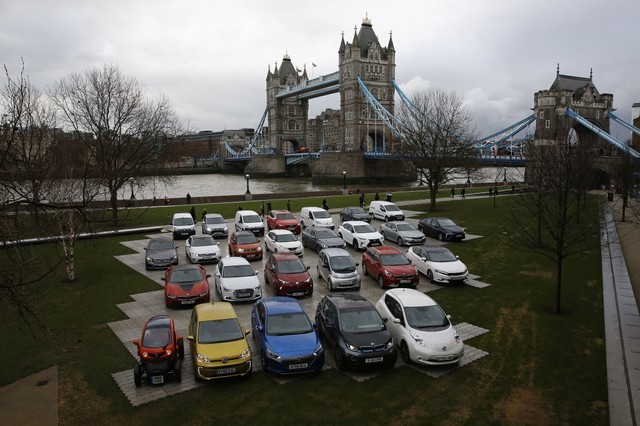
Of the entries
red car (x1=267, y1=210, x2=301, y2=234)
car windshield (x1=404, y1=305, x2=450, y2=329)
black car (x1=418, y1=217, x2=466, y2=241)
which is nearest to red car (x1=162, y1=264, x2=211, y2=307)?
car windshield (x1=404, y1=305, x2=450, y2=329)

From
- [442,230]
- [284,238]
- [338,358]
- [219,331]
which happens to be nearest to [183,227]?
[284,238]

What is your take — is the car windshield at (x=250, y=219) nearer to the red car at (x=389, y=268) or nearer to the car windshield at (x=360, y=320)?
the red car at (x=389, y=268)

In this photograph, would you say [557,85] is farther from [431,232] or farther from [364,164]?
[431,232]

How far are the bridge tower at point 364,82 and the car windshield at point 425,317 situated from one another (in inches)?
3934

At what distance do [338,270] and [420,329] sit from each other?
6251mm

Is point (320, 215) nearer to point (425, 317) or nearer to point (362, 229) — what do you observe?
point (362, 229)

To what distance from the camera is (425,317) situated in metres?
12.2

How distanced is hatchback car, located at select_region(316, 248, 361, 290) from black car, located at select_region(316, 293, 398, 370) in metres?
4.19

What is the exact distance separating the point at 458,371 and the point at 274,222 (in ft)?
65.1

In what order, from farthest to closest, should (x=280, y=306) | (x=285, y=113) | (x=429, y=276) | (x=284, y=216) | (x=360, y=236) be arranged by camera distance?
(x=285, y=113) → (x=284, y=216) → (x=360, y=236) → (x=429, y=276) → (x=280, y=306)

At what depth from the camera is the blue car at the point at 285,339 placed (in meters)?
10.7

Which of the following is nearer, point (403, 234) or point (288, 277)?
point (288, 277)

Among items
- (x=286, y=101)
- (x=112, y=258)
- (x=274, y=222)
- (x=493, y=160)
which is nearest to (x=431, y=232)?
(x=274, y=222)

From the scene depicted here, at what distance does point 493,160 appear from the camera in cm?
7181
